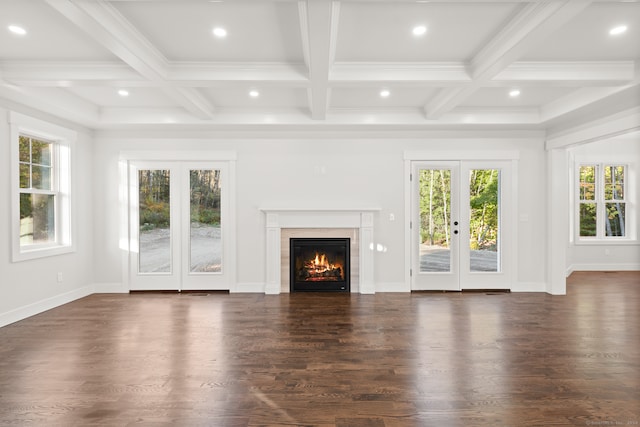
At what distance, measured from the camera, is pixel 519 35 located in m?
2.73

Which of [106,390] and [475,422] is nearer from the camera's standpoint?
[475,422]

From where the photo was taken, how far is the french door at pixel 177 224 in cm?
554

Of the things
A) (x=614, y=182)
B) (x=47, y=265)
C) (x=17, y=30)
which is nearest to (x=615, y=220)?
(x=614, y=182)

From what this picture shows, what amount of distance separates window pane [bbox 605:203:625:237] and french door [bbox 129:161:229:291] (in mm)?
8044

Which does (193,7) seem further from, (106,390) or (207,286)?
(207,286)

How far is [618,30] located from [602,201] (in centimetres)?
617

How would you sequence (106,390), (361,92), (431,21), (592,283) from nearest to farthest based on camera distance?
(106,390) < (431,21) < (361,92) < (592,283)

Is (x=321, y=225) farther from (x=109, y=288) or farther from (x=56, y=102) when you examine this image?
(x=56, y=102)

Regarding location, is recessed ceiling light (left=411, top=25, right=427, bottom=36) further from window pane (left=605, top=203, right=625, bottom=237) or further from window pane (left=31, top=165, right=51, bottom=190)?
window pane (left=605, top=203, right=625, bottom=237)

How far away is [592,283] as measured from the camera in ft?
20.5

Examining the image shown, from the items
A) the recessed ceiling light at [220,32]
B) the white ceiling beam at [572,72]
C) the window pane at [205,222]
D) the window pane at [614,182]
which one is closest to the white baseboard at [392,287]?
the window pane at [205,222]

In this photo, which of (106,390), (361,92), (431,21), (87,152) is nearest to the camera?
(106,390)

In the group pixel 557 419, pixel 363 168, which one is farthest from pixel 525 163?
pixel 557 419

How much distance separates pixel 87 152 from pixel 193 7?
12.9ft
